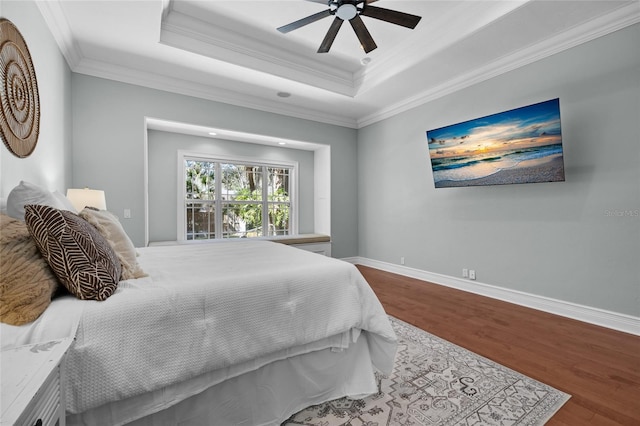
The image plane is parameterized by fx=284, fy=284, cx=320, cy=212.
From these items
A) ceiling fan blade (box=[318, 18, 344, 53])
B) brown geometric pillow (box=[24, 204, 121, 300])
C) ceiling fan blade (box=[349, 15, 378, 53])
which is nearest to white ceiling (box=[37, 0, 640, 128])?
ceiling fan blade (box=[318, 18, 344, 53])

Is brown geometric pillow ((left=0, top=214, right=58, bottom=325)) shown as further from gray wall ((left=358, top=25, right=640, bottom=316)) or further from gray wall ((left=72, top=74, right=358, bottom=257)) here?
gray wall ((left=358, top=25, right=640, bottom=316))

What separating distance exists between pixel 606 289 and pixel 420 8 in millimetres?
3171

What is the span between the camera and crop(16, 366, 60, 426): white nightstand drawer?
21.5 inches

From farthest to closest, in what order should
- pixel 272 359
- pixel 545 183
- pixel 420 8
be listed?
pixel 545 183 < pixel 420 8 < pixel 272 359

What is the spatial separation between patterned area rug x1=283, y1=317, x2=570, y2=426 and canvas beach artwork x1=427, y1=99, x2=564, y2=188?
1.98m

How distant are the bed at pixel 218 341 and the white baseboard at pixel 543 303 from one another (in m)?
2.36

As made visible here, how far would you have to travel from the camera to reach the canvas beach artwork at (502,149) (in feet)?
8.89

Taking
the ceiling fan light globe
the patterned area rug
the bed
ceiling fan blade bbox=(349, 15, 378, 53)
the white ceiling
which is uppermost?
the white ceiling

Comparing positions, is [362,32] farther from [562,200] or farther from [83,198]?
[83,198]

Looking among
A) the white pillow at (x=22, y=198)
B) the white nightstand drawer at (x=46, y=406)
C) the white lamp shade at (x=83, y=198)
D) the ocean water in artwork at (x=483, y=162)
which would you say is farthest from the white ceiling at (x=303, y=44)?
the white nightstand drawer at (x=46, y=406)

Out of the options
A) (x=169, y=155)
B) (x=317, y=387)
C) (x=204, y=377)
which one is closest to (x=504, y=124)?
(x=317, y=387)

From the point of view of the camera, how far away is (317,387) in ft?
5.12

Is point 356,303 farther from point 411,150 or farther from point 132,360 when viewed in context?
point 411,150

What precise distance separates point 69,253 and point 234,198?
3963 mm
